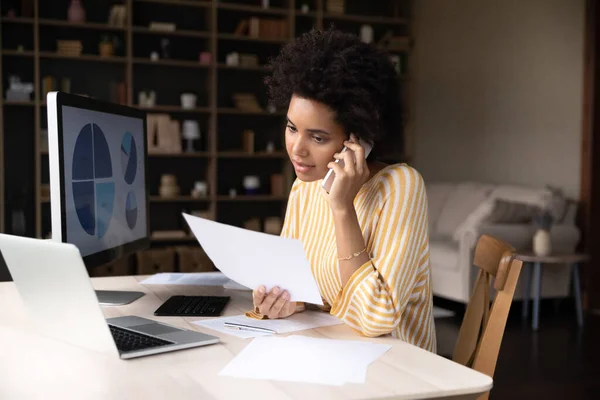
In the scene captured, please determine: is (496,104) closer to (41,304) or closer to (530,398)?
(530,398)

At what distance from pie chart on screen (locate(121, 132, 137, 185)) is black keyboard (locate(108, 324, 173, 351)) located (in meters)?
0.69

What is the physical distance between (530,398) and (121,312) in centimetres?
243

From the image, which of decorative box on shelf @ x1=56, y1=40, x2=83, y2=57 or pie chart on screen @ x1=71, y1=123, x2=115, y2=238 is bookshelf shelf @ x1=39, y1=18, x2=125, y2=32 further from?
pie chart on screen @ x1=71, y1=123, x2=115, y2=238

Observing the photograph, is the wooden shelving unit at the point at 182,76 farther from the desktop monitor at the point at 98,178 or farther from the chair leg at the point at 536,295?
the desktop monitor at the point at 98,178

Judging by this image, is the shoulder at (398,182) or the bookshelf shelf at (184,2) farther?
the bookshelf shelf at (184,2)

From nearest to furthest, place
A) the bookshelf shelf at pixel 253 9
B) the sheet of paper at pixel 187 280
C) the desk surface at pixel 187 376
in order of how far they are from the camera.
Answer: the desk surface at pixel 187 376
the sheet of paper at pixel 187 280
the bookshelf shelf at pixel 253 9

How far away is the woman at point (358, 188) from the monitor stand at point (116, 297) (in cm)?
41

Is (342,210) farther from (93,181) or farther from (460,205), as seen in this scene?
(460,205)

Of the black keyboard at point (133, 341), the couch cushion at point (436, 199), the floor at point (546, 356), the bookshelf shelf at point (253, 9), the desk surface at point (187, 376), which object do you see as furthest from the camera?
the couch cushion at point (436, 199)

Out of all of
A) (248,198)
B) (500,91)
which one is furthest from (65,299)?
(500,91)

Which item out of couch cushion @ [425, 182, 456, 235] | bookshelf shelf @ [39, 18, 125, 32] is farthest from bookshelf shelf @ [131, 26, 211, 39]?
couch cushion @ [425, 182, 456, 235]

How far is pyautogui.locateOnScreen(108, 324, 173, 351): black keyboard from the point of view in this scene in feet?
4.13

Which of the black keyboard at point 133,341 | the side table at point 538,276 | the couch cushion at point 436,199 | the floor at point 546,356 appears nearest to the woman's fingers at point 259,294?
the black keyboard at point 133,341

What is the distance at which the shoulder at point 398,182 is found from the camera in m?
1.54
